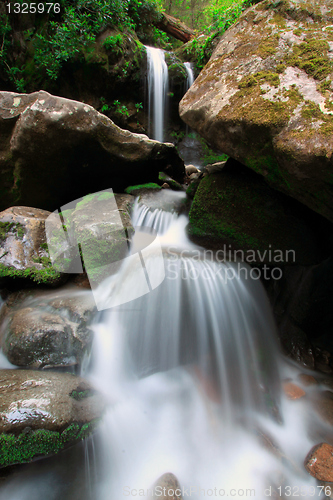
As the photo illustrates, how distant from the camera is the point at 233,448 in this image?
2326 millimetres

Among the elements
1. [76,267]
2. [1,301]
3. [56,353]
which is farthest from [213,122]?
[1,301]

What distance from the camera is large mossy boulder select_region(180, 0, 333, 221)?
2.16 m

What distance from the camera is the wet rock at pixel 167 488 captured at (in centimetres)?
190

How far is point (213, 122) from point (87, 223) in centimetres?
220

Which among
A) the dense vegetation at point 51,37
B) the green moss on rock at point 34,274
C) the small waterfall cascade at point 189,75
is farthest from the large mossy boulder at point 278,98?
the small waterfall cascade at point 189,75

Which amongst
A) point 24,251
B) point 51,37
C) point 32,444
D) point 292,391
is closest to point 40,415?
point 32,444

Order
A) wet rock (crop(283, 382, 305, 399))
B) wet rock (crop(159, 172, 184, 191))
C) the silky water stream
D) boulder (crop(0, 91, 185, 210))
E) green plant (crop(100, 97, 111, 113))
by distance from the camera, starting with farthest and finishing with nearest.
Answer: green plant (crop(100, 97, 111, 113)) → wet rock (crop(159, 172, 184, 191)) → boulder (crop(0, 91, 185, 210)) → wet rock (crop(283, 382, 305, 399)) → the silky water stream

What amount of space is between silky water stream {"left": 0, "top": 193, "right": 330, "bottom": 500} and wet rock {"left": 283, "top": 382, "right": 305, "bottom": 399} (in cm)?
8

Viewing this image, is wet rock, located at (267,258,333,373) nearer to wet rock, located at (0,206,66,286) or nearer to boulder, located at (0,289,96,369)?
boulder, located at (0,289,96,369)

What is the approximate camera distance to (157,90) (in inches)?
334

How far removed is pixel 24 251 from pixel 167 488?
2.98 meters

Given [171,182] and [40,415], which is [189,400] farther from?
[171,182]

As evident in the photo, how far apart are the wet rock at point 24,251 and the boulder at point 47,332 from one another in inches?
13.7

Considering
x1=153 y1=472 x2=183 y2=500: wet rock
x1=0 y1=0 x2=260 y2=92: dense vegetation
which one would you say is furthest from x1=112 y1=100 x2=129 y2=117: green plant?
x1=153 y1=472 x2=183 y2=500: wet rock
